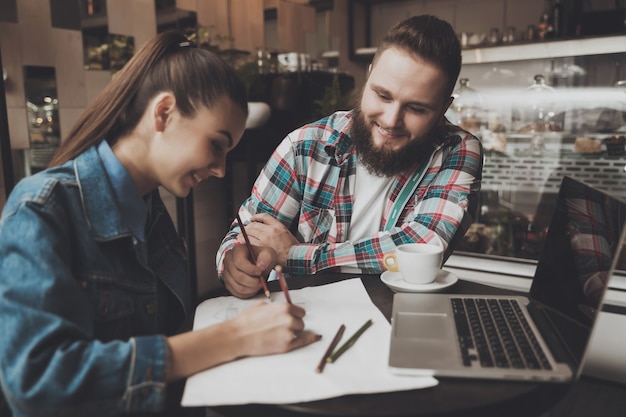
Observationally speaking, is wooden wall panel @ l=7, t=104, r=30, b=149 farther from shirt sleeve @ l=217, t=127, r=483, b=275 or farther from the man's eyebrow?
the man's eyebrow

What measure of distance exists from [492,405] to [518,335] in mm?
208

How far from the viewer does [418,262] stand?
114 cm

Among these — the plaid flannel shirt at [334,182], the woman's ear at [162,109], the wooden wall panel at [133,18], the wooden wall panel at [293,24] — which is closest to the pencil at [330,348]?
the woman's ear at [162,109]

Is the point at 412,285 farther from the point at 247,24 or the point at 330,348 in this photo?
the point at 247,24

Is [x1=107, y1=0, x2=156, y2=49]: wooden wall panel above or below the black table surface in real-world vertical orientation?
above

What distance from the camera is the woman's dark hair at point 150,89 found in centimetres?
92

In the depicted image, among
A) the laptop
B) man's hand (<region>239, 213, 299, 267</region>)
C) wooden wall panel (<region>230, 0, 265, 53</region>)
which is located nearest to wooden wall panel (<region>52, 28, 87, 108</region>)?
wooden wall panel (<region>230, 0, 265, 53</region>)

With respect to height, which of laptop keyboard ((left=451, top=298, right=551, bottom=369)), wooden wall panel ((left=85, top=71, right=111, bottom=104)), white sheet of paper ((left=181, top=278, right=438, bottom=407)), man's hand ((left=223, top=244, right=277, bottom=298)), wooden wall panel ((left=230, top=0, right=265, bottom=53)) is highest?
wooden wall panel ((left=230, top=0, right=265, bottom=53))

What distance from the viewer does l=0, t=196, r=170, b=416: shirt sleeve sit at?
688 mm

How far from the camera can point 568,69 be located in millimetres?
2678

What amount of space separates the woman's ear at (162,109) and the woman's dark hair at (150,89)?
1 cm

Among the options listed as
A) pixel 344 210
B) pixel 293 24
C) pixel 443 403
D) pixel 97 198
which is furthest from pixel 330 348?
pixel 293 24

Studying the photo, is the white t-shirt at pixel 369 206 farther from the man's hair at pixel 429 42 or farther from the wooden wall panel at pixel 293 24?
the wooden wall panel at pixel 293 24

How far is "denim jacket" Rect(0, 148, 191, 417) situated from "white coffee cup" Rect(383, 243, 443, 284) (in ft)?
1.81
